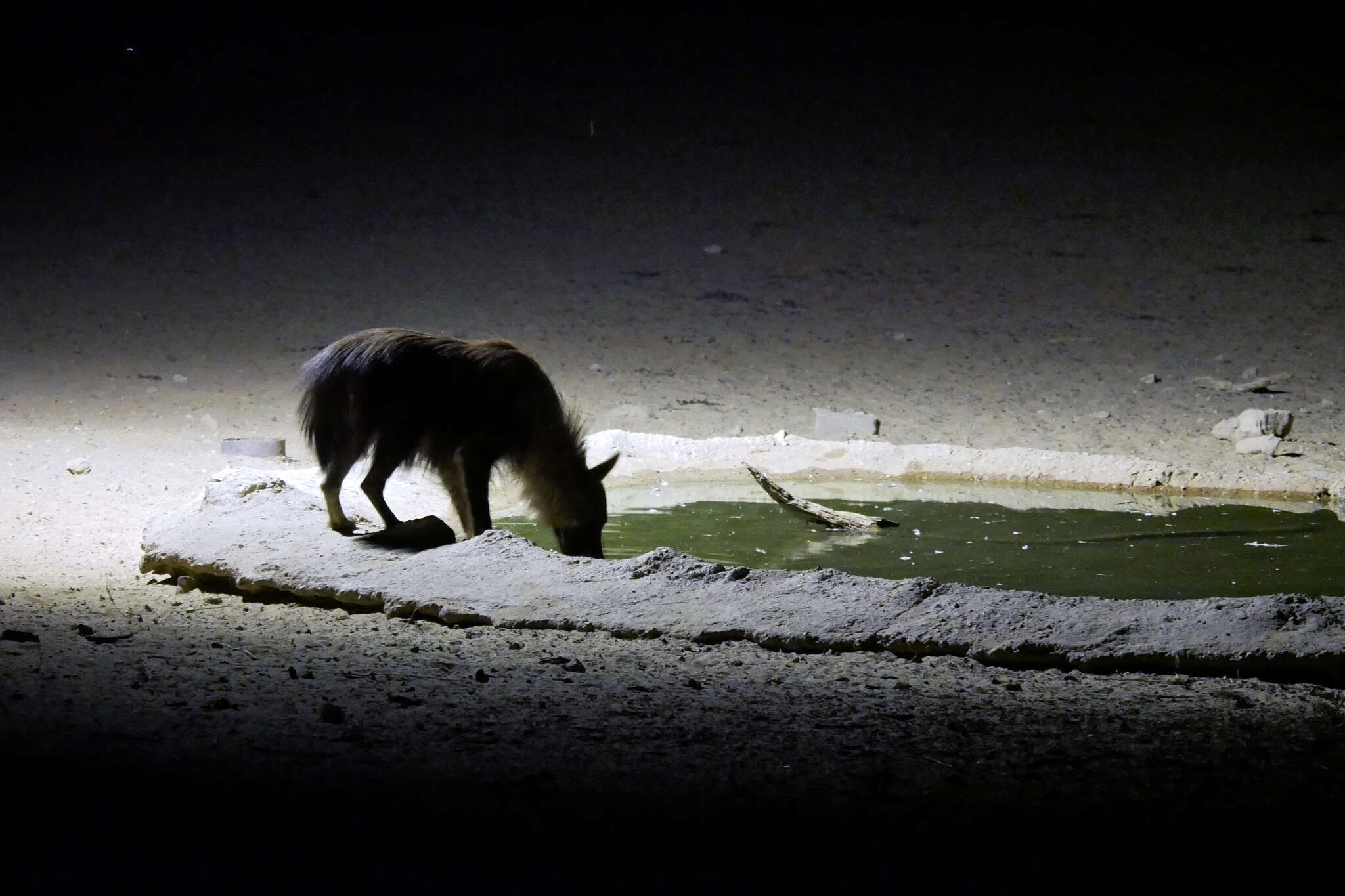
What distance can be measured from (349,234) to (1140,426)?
9055mm

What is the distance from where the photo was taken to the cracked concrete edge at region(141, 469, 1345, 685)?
12.2ft

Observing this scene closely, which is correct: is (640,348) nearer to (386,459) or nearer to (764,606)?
(386,459)

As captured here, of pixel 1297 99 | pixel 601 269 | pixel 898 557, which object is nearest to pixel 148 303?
pixel 601 269

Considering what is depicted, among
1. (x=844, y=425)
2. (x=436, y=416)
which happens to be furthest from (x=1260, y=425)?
(x=436, y=416)

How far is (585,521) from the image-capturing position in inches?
235

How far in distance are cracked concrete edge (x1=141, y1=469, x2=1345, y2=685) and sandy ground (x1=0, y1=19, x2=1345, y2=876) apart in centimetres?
11

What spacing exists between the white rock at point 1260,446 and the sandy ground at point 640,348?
139 mm

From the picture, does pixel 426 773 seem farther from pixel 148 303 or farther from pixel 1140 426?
pixel 148 303

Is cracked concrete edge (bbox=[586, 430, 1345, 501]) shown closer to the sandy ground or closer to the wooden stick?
the sandy ground

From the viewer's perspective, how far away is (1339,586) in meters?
5.25

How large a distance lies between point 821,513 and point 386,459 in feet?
7.36

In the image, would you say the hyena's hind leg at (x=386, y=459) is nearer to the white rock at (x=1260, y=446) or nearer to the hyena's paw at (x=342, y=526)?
the hyena's paw at (x=342, y=526)

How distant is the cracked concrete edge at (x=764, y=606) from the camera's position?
3.73m

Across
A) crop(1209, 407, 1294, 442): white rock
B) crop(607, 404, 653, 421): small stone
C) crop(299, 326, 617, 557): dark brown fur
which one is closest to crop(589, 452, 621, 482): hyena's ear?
crop(299, 326, 617, 557): dark brown fur
